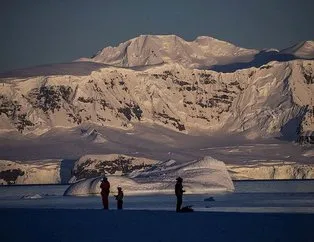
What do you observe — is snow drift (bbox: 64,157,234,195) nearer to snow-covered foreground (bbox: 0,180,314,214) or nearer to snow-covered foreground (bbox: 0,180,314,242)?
snow-covered foreground (bbox: 0,180,314,214)

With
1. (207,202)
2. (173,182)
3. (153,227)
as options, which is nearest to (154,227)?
(153,227)

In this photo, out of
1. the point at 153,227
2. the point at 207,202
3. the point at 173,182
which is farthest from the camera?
the point at 173,182

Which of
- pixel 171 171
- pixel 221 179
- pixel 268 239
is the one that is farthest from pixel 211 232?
pixel 171 171

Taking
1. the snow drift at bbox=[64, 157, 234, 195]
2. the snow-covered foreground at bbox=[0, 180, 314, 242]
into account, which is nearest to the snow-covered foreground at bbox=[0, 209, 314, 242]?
the snow-covered foreground at bbox=[0, 180, 314, 242]

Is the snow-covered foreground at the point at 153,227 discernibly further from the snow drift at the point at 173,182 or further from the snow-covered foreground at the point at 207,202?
the snow drift at the point at 173,182

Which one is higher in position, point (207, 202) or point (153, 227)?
point (153, 227)

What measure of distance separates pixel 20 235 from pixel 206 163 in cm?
9766

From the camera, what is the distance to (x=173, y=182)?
4761 inches

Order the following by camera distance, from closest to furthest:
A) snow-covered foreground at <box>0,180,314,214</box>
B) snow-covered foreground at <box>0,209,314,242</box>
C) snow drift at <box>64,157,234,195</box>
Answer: snow-covered foreground at <box>0,209,314,242</box> < snow-covered foreground at <box>0,180,314,214</box> < snow drift at <box>64,157,234,195</box>

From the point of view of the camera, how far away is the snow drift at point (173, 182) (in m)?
109

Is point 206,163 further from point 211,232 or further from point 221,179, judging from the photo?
point 211,232

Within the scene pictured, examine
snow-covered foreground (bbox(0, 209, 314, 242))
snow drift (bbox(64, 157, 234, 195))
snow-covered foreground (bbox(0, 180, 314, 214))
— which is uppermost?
snow-covered foreground (bbox(0, 209, 314, 242))

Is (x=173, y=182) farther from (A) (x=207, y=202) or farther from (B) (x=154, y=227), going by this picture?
(B) (x=154, y=227)

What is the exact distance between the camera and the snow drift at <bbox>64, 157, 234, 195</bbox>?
109 metres
